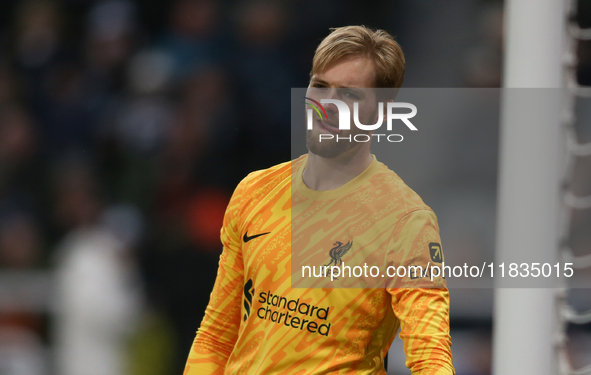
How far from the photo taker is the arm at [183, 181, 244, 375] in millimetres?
1937

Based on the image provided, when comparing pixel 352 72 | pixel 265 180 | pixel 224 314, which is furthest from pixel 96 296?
pixel 352 72

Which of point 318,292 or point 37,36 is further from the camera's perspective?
point 37,36

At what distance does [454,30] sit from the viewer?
10.9 ft

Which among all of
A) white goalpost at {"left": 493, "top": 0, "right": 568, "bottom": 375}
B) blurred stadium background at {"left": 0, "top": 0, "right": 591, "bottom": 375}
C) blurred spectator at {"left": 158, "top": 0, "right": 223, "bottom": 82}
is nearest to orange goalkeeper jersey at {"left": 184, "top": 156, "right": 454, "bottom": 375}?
white goalpost at {"left": 493, "top": 0, "right": 568, "bottom": 375}

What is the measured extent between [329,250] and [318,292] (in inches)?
4.9

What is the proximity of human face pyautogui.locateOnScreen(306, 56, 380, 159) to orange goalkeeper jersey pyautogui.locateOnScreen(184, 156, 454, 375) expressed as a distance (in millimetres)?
111

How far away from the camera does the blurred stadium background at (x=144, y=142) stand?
3.27m

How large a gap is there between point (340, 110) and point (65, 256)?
7.01 ft

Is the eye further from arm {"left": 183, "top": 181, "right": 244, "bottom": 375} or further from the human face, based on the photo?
arm {"left": 183, "top": 181, "right": 244, "bottom": 375}

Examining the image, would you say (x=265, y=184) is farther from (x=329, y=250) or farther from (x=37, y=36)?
(x=37, y=36)

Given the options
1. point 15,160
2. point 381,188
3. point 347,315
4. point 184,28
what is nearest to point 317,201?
point 381,188

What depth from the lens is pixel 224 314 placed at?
1.96m

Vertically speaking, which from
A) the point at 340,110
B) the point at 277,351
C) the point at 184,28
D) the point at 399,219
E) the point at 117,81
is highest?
the point at 184,28

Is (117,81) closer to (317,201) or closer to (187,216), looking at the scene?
(187,216)
